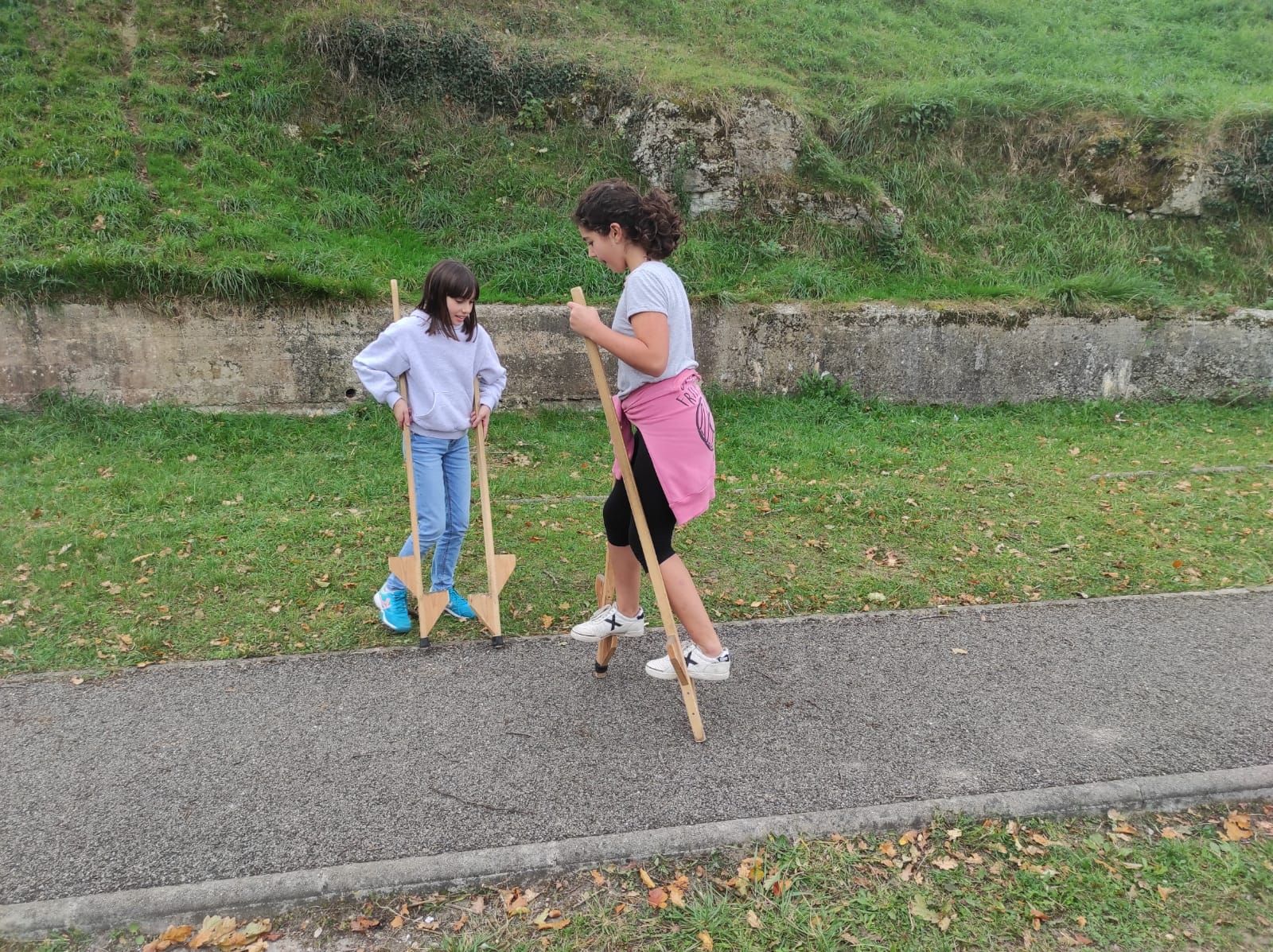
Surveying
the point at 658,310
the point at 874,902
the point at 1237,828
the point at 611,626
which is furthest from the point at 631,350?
the point at 1237,828

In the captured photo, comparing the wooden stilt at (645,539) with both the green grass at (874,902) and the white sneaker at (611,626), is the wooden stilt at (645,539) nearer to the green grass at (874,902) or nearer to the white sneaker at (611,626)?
the white sneaker at (611,626)

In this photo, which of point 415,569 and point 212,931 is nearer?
point 212,931

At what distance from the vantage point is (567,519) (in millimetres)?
5941

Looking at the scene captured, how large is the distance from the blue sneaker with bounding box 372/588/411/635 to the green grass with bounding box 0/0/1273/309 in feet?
14.0

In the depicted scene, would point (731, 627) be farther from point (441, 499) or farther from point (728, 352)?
point (728, 352)

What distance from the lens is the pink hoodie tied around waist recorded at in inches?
123

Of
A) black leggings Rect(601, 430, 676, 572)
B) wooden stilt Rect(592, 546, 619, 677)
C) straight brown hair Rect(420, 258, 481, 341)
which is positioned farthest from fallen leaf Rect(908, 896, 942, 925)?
straight brown hair Rect(420, 258, 481, 341)

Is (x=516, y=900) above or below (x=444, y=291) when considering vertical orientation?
below

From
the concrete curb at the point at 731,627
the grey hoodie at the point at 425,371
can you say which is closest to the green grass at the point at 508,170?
the grey hoodie at the point at 425,371

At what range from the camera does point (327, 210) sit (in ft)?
28.7

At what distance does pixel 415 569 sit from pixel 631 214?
2.20 meters

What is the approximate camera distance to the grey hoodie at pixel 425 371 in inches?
155

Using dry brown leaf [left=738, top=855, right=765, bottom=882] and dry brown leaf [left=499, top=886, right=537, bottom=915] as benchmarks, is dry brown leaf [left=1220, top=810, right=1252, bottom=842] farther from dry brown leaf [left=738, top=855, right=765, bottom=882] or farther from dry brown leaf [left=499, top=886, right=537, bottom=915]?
dry brown leaf [left=499, top=886, right=537, bottom=915]

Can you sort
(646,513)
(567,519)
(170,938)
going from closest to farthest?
(170,938) → (646,513) → (567,519)
